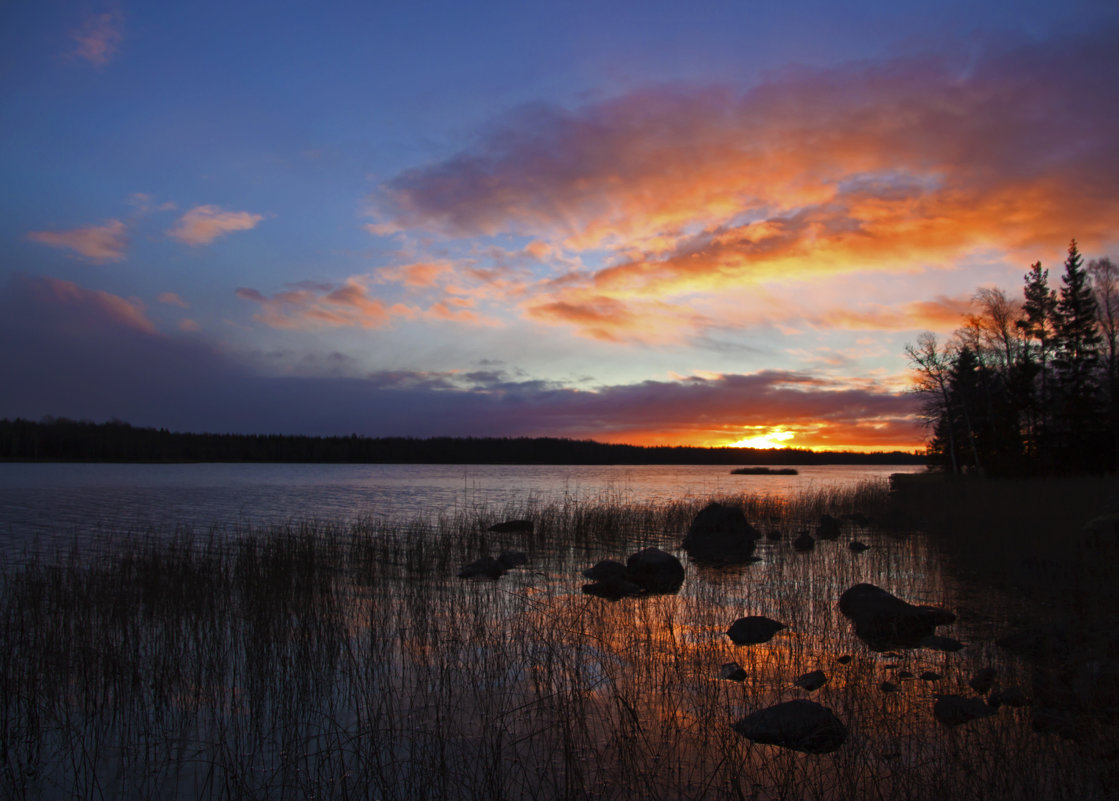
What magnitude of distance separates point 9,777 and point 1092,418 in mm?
49883

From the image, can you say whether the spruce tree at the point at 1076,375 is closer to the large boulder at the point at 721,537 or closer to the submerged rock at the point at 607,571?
the large boulder at the point at 721,537

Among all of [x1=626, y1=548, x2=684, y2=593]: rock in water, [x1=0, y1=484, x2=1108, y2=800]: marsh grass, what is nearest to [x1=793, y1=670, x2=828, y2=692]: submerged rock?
[x1=0, y1=484, x2=1108, y2=800]: marsh grass

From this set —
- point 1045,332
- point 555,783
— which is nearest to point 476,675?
point 555,783

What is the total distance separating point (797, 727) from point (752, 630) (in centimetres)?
341

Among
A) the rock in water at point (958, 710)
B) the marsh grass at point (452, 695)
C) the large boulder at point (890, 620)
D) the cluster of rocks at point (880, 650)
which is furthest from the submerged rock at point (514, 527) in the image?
the rock in water at point (958, 710)

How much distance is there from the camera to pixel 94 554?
15.6 metres

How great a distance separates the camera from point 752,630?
8828 millimetres

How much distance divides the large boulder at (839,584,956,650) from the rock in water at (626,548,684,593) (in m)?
4.16

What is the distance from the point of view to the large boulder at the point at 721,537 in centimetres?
1819

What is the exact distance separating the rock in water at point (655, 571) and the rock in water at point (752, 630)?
390 centimetres

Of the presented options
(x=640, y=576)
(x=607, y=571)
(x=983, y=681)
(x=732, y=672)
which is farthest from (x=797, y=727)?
(x=607, y=571)

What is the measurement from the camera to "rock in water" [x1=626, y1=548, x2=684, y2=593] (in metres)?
13.2

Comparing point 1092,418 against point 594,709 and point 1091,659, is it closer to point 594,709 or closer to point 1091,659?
point 1091,659

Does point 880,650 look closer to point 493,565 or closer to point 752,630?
point 752,630
